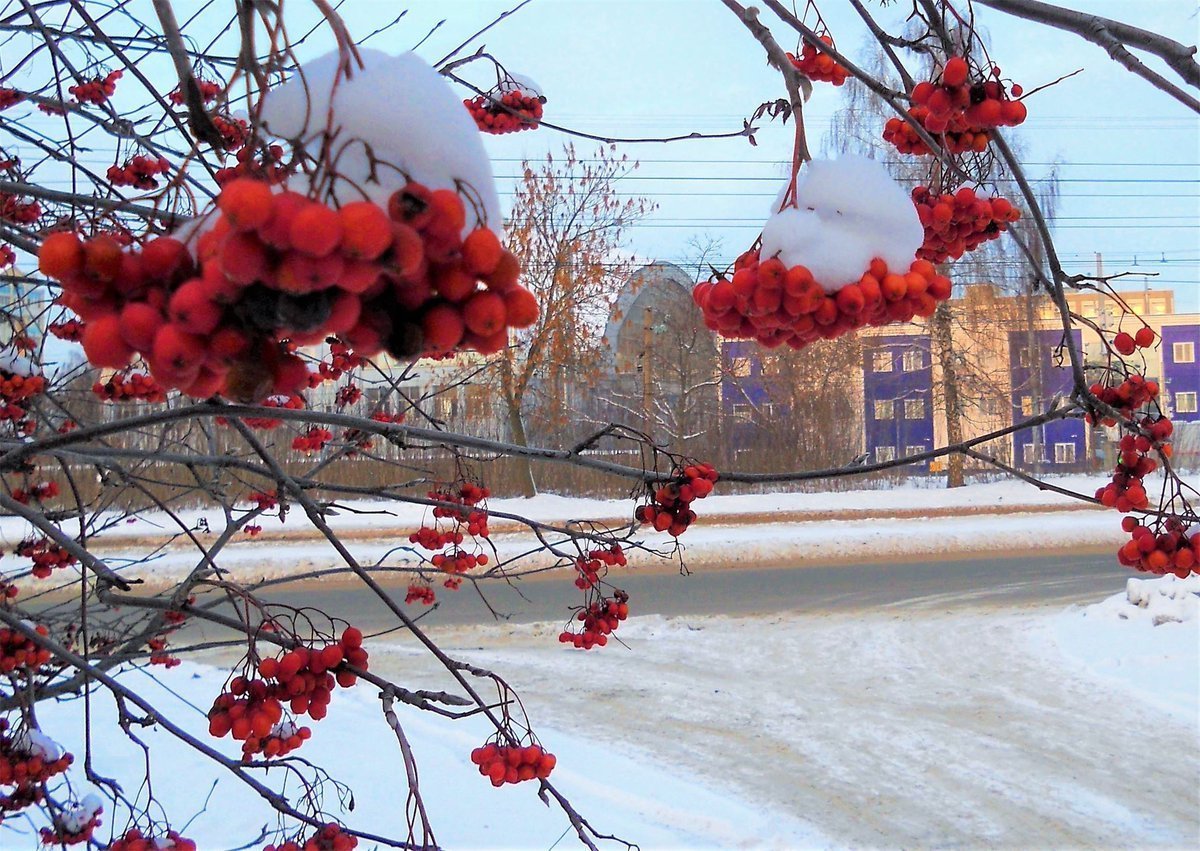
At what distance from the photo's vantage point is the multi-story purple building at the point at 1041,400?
58.7ft

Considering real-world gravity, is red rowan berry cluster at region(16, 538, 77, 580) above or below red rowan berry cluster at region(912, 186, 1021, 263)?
below

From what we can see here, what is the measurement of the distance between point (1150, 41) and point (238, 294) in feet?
3.78

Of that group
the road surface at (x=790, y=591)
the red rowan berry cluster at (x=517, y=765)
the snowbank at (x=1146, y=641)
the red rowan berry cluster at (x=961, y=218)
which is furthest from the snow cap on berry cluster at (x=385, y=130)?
the road surface at (x=790, y=591)

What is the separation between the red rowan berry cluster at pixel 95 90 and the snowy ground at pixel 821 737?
2826 mm

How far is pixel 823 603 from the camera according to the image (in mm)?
8328

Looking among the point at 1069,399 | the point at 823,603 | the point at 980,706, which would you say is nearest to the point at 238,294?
the point at 1069,399

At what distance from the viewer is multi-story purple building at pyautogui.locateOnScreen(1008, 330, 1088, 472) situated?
17.9 m

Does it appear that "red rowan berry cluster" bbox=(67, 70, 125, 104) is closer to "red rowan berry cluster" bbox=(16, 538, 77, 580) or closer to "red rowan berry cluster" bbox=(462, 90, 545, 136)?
"red rowan berry cluster" bbox=(462, 90, 545, 136)

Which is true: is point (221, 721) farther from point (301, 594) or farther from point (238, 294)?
point (301, 594)

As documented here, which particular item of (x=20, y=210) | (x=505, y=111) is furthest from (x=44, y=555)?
(x=505, y=111)

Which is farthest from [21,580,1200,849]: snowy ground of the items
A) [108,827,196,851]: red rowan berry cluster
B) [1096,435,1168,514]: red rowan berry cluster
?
[1096,435,1168,514]: red rowan berry cluster

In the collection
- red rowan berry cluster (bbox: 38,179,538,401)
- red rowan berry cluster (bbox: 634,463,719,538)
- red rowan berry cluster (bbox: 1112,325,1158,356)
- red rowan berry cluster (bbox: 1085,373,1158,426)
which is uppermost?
red rowan berry cluster (bbox: 1112,325,1158,356)

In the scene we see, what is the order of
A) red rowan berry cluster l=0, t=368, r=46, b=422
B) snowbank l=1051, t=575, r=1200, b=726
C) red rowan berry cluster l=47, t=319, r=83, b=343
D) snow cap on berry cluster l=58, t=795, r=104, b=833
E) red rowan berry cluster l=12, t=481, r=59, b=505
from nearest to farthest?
snow cap on berry cluster l=58, t=795, r=104, b=833 → red rowan berry cluster l=0, t=368, r=46, b=422 → red rowan berry cluster l=47, t=319, r=83, b=343 → red rowan berry cluster l=12, t=481, r=59, b=505 → snowbank l=1051, t=575, r=1200, b=726

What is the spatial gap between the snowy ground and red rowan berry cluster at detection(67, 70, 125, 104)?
111 inches
